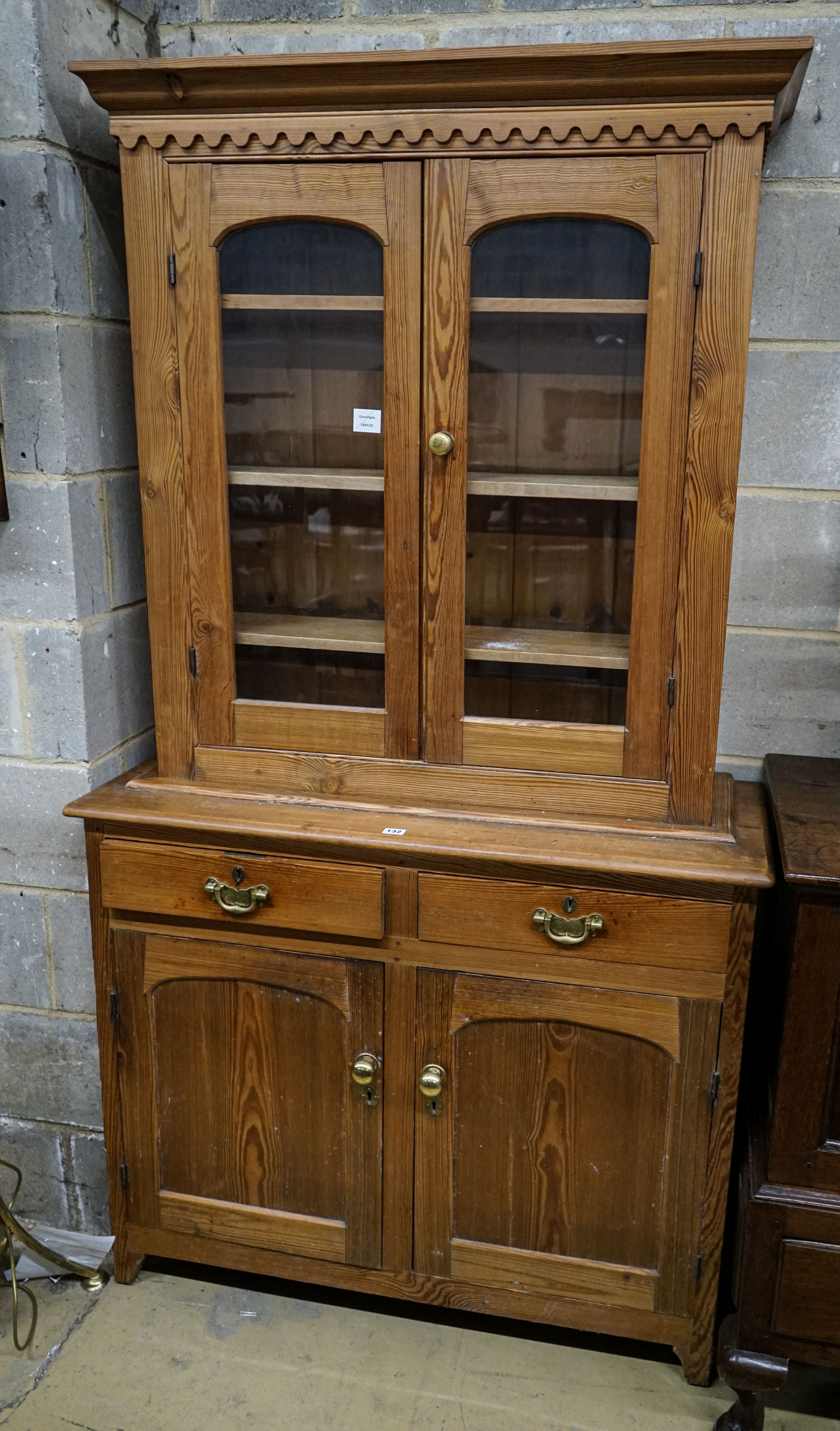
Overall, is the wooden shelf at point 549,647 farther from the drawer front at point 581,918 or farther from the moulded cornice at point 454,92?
the moulded cornice at point 454,92

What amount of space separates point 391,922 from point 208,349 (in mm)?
870

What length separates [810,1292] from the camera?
146 centimetres

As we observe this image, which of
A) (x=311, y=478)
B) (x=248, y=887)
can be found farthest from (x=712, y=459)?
(x=248, y=887)

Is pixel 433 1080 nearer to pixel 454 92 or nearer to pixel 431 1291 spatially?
pixel 431 1291

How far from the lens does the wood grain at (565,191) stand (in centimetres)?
138

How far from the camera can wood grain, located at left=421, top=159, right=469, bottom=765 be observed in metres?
1.43

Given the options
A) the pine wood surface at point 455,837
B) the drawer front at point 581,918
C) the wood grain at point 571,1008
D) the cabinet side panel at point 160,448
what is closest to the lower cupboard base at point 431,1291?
the wood grain at point 571,1008

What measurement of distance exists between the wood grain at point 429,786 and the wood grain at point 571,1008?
0.80 feet

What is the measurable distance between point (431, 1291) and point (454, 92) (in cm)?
174

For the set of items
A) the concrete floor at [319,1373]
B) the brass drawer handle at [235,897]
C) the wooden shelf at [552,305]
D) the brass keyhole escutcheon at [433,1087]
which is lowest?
the concrete floor at [319,1373]

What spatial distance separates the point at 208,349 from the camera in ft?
5.07

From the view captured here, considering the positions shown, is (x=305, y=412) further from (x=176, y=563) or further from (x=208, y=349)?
(x=176, y=563)

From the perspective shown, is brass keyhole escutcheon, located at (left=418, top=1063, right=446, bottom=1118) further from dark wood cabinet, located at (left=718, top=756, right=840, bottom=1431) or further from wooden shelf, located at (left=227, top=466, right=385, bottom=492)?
wooden shelf, located at (left=227, top=466, right=385, bottom=492)

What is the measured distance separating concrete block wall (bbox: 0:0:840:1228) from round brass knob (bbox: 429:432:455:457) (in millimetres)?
513
